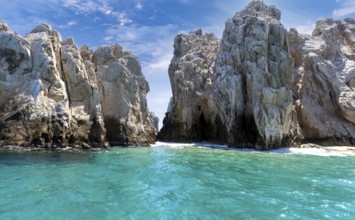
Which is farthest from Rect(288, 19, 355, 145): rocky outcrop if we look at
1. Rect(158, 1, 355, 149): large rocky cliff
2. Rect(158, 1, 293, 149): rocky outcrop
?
Rect(158, 1, 293, 149): rocky outcrop

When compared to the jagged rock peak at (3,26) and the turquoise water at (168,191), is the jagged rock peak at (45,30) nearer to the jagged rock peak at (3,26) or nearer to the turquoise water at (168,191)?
the jagged rock peak at (3,26)

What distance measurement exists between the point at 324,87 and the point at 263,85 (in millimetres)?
16330

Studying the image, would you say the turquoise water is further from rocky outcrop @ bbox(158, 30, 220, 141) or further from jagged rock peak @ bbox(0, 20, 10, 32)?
rocky outcrop @ bbox(158, 30, 220, 141)

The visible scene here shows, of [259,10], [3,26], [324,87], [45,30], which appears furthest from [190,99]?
[3,26]

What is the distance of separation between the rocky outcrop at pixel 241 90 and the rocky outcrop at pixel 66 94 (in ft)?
34.3

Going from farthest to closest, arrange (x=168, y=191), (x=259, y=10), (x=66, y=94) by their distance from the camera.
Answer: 1. (x=259, y=10)
2. (x=66, y=94)
3. (x=168, y=191)

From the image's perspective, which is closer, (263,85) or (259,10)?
(263,85)

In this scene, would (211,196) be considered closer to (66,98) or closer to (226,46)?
(66,98)

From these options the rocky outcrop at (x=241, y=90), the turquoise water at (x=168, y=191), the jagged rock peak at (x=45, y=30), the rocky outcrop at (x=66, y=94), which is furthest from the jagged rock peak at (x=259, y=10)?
the turquoise water at (x=168, y=191)

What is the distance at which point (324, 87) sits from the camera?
53094 mm

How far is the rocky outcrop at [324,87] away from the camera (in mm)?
50500

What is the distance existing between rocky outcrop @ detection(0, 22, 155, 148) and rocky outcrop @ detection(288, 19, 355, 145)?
26.4 meters

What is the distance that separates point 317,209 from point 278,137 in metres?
30.2

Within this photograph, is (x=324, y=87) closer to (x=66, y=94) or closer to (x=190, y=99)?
(x=190, y=99)
